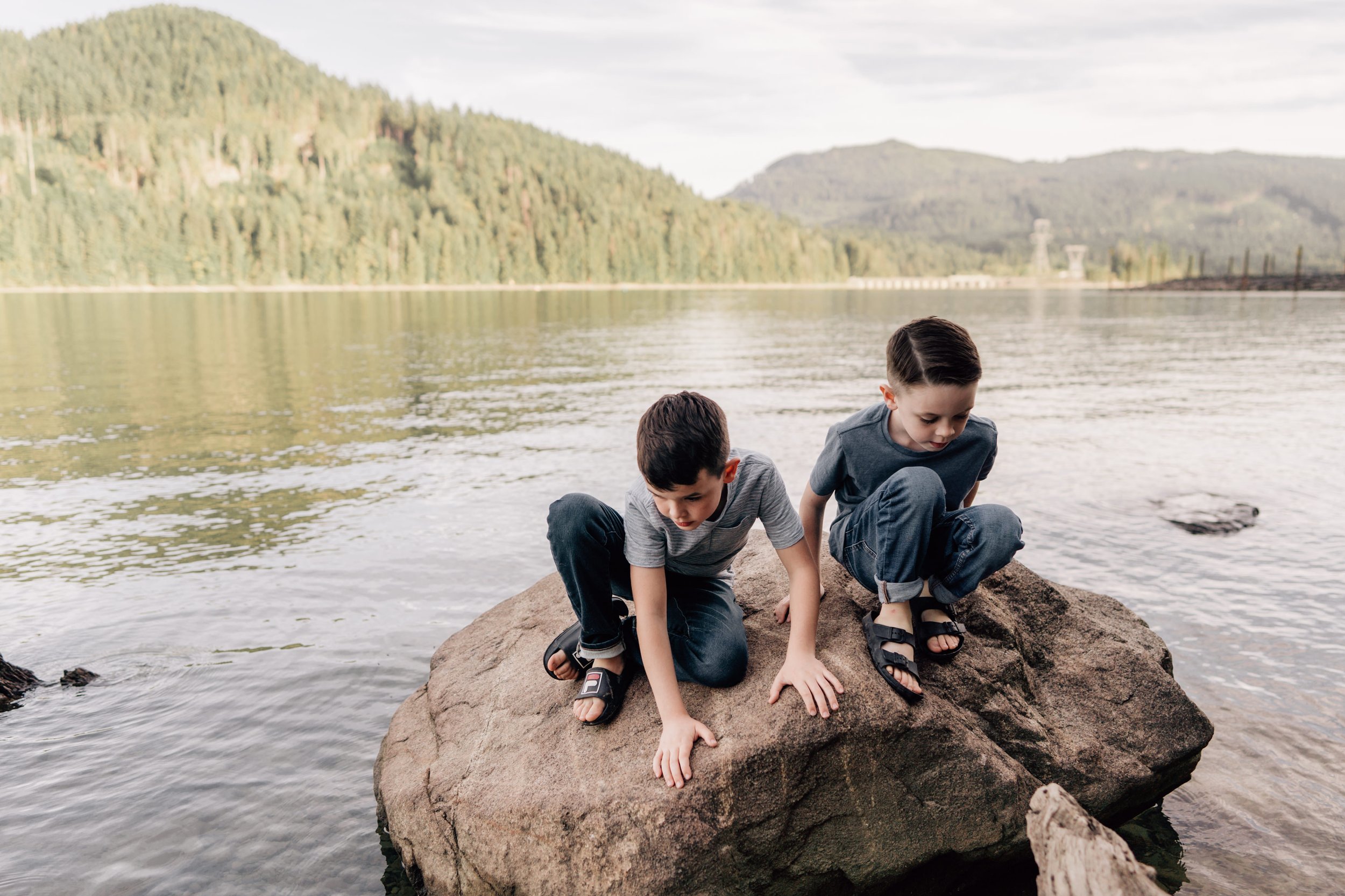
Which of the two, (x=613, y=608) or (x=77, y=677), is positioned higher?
(x=613, y=608)

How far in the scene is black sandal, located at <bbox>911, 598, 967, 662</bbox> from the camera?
11.8 ft

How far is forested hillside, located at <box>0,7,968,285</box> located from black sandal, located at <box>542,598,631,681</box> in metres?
111

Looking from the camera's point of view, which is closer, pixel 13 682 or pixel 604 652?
pixel 604 652

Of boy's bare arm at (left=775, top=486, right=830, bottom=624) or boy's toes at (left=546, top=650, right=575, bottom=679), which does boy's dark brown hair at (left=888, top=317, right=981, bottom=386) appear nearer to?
boy's bare arm at (left=775, top=486, right=830, bottom=624)

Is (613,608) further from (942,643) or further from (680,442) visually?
(942,643)

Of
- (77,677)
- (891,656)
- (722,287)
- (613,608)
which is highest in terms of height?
(722,287)

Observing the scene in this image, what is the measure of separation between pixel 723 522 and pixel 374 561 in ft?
17.9

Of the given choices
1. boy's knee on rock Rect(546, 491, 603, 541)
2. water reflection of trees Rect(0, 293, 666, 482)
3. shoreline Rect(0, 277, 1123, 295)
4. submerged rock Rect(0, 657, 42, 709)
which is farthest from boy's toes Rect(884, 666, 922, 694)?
shoreline Rect(0, 277, 1123, 295)

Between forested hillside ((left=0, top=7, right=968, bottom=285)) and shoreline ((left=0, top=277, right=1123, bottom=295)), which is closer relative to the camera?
shoreline ((left=0, top=277, right=1123, bottom=295))

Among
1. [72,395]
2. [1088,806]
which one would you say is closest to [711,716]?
[1088,806]

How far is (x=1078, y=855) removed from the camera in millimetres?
2369

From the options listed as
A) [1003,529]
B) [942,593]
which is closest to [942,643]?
[942,593]

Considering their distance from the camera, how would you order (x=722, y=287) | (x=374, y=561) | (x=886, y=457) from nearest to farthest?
1. (x=886, y=457)
2. (x=374, y=561)
3. (x=722, y=287)

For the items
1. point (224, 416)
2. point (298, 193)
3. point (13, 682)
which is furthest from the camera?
point (298, 193)
